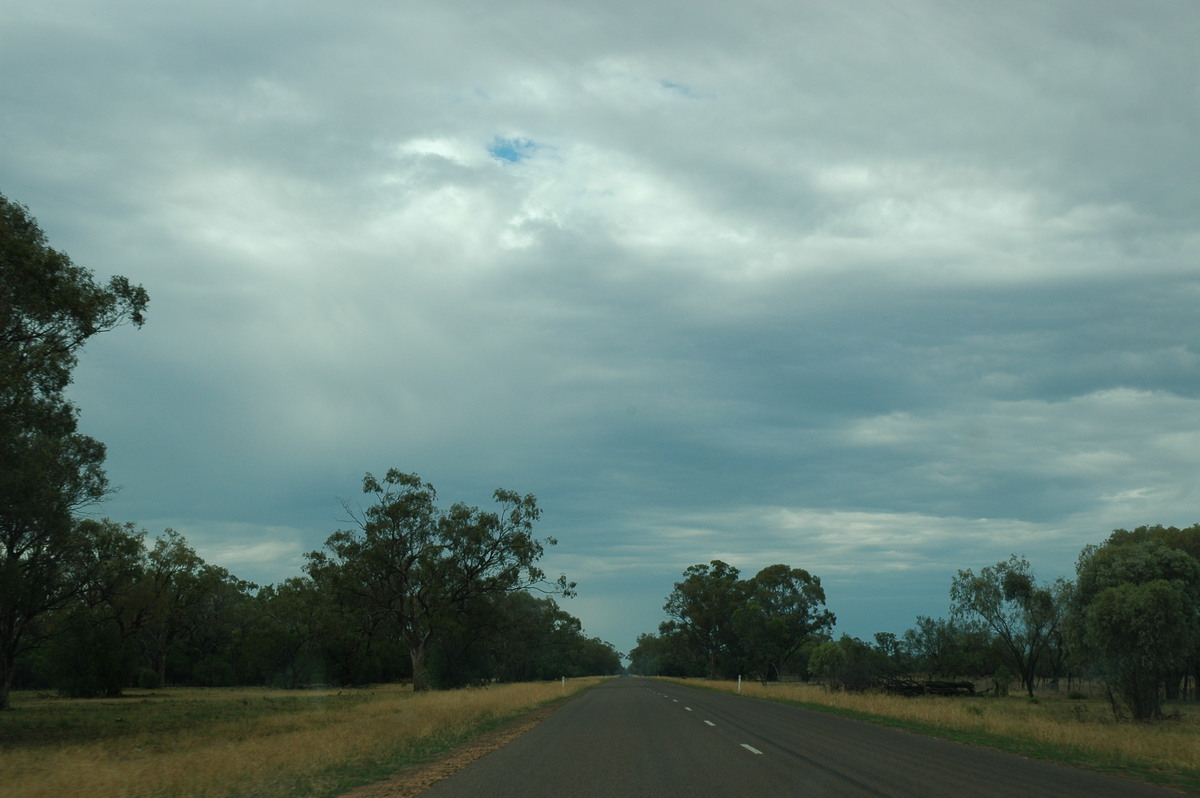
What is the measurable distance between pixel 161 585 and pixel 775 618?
64.9m

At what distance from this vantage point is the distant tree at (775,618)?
103438 millimetres

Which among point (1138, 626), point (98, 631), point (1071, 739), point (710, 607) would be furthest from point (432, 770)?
point (710, 607)

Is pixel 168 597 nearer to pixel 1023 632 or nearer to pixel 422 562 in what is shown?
pixel 422 562

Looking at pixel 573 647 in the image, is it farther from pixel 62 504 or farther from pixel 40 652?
pixel 62 504

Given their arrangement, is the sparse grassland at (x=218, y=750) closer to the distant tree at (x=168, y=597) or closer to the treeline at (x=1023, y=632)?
the treeline at (x=1023, y=632)

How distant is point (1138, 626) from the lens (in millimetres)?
35000

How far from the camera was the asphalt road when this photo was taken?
1169 cm

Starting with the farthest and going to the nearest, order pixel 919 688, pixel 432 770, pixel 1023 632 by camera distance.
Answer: pixel 1023 632, pixel 919 688, pixel 432 770

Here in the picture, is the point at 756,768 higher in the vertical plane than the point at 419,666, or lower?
A: higher

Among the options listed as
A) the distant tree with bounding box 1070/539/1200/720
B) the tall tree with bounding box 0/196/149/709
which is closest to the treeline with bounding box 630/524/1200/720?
the distant tree with bounding box 1070/539/1200/720

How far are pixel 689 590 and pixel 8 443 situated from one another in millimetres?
99699

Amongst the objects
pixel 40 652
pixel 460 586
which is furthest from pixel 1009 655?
pixel 40 652

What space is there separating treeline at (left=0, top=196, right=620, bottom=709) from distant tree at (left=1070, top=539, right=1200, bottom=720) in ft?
120

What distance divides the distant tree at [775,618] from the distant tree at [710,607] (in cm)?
227
